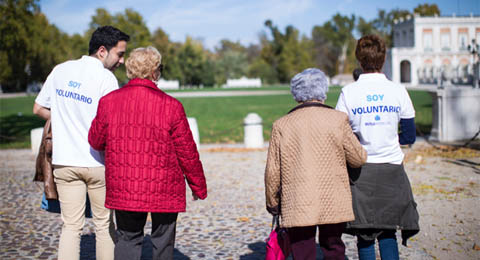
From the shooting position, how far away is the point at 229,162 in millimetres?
11516

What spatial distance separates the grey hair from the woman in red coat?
78 centimetres

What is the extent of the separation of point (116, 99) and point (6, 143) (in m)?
15.8

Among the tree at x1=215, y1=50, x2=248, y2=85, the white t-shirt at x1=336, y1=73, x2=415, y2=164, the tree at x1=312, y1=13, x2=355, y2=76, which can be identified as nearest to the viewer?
the white t-shirt at x1=336, y1=73, x2=415, y2=164

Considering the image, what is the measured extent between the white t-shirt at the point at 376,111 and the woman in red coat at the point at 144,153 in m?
1.15

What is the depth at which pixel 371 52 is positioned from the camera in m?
3.43

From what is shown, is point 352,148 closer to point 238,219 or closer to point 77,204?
point 77,204

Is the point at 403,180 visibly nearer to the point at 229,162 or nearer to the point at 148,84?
the point at 148,84

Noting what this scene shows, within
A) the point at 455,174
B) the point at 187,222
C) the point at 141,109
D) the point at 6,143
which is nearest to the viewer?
the point at 141,109

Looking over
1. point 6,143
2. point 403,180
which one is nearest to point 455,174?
point 403,180

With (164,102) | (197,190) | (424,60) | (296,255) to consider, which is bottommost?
(296,255)

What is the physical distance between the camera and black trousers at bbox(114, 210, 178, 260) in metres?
3.29

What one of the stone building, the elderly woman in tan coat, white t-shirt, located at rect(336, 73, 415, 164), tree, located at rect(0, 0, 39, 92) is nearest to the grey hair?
the elderly woman in tan coat

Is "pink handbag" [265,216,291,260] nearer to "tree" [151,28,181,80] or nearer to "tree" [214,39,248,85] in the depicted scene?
"tree" [151,28,181,80]

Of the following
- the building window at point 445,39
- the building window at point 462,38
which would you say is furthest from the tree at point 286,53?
the building window at point 462,38
